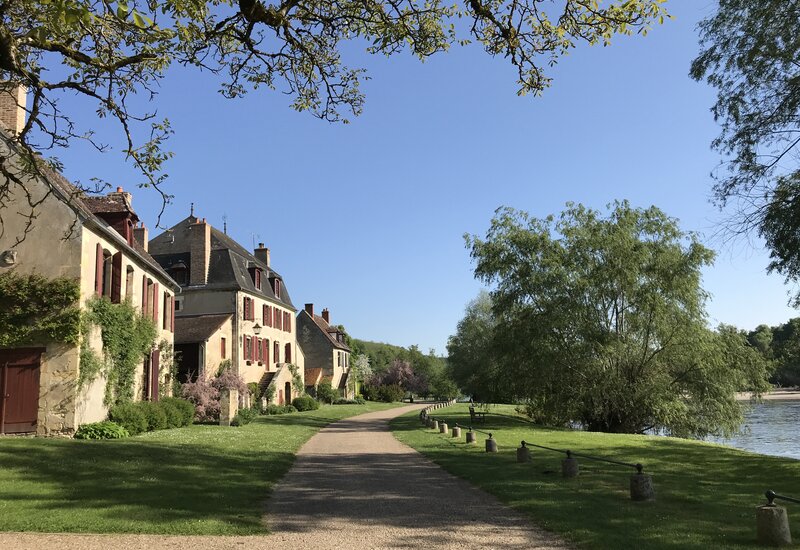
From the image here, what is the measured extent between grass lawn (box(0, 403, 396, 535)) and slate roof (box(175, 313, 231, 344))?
14088 millimetres

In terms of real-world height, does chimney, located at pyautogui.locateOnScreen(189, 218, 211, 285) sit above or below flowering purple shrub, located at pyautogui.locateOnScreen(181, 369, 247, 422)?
above

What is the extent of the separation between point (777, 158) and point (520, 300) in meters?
16.9

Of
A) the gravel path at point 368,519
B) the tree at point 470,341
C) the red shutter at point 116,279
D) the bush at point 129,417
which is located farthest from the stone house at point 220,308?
the gravel path at point 368,519

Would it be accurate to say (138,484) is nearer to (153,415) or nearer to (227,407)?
(153,415)

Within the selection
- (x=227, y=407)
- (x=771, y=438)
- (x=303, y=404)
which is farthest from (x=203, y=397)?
(x=771, y=438)

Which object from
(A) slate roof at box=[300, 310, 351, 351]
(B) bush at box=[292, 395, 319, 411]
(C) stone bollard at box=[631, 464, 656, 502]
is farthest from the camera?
(A) slate roof at box=[300, 310, 351, 351]

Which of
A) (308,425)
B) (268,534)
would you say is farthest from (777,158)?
(308,425)

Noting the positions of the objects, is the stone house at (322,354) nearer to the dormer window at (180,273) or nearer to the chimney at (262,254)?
the chimney at (262,254)

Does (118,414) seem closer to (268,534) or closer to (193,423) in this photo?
(193,423)

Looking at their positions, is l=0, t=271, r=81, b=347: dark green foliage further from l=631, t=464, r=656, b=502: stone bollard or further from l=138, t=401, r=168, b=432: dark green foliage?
l=631, t=464, r=656, b=502: stone bollard

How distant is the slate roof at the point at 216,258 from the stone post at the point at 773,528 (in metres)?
31.9

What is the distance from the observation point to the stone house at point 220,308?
32.7 meters

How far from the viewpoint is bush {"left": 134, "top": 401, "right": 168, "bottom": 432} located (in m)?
20.9

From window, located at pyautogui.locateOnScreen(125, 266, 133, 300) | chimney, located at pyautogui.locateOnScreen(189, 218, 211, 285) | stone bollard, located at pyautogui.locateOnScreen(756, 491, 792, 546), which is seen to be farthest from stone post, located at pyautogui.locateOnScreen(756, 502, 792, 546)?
chimney, located at pyautogui.locateOnScreen(189, 218, 211, 285)
